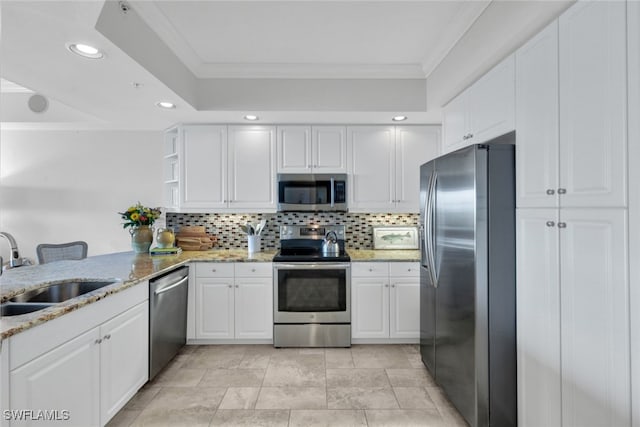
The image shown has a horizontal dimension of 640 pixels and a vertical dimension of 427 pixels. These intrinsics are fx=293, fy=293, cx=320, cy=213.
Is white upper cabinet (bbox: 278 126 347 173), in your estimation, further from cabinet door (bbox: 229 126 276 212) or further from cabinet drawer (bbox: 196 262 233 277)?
cabinet drawer (bbox: 196 262 233 277)

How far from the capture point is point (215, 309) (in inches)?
118

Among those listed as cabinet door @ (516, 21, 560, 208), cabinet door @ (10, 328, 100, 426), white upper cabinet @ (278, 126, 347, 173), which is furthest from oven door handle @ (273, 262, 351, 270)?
cabinet door @ (516, 21, 560, 208)

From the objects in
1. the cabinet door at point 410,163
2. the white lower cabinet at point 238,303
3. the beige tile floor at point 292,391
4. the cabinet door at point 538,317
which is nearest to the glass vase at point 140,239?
the white lower cabinet at point 238,303

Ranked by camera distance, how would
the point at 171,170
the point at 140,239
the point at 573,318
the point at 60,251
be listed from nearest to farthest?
the point at 573,318, the point at 140,239, the point at 60,251, the point at 171,170

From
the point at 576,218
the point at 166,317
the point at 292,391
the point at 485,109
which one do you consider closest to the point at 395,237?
the point at 485,109

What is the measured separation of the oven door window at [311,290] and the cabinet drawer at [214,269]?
0.54 meters

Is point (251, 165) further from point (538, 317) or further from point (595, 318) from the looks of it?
point (595, 318)

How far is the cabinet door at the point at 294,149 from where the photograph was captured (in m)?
3.28

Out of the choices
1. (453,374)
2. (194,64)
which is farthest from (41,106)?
(453,374)

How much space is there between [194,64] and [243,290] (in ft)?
7.19

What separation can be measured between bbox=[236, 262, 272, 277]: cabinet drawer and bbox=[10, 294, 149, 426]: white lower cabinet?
3.09 feet

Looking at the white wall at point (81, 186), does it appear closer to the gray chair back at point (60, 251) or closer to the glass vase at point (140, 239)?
the gray chair back at point (60, 251)

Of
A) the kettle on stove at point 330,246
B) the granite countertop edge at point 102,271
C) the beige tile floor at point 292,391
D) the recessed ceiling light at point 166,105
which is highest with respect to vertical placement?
the recessed ceiling light at point 166,105

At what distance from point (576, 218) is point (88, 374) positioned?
2520 mm
